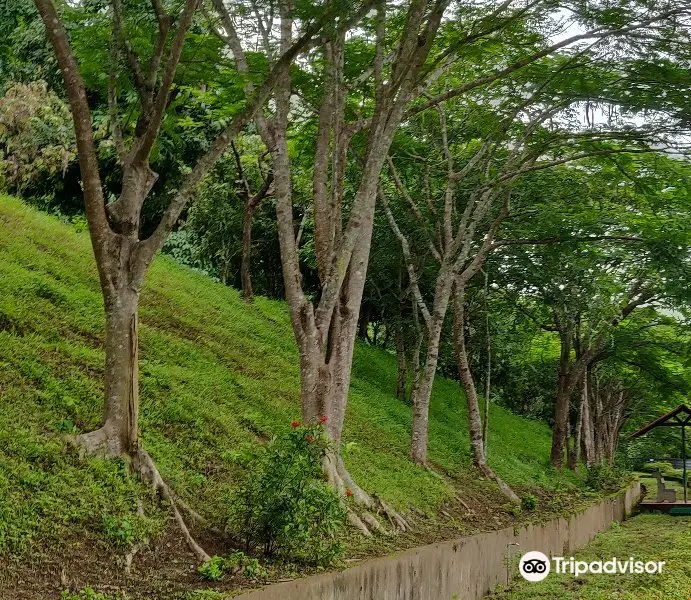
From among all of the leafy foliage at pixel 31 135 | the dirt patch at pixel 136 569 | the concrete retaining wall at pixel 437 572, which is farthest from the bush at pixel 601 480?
the leafy foliage at pixel 31 135

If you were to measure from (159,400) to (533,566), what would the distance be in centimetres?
597

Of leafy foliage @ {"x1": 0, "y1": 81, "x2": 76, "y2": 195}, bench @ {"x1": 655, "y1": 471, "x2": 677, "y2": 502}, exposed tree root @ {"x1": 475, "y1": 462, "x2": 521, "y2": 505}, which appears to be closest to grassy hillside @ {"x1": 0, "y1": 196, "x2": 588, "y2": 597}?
exposed tree root @ {"x1": 475, "y1": 462, "x2": 521, "y2": 505}

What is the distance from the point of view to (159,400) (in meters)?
9.24

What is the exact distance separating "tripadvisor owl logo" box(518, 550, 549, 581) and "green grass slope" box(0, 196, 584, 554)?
1.48 m

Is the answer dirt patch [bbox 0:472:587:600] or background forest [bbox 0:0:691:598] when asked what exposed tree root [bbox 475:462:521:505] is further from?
dirt patch [bbox 0:472:587:600]

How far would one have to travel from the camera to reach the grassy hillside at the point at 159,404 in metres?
5.98

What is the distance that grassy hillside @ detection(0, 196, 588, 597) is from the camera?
19.6 ft

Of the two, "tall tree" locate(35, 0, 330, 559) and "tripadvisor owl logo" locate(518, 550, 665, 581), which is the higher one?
"tall tree" locate(35, 0, 330, 559)

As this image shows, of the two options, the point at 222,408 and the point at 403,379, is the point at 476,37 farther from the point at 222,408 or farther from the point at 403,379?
the point at 403,379

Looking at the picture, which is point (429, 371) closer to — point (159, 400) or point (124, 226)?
point (159, 400)

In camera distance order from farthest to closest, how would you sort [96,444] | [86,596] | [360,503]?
1. [360,503]
2. [96,444]
3. [86,596]

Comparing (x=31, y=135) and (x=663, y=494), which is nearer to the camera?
(x=31, y=135)

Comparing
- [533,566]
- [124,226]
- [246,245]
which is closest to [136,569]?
[124,226]

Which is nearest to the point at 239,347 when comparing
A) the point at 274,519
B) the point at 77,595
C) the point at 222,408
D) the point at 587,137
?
the point at 222,408
